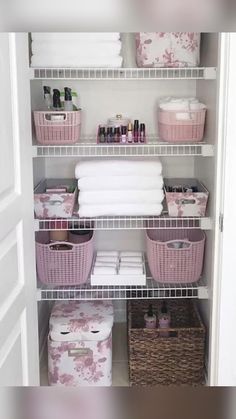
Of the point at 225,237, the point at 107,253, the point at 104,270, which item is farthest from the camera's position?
the point at 107,253

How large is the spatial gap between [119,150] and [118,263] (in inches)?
19.6

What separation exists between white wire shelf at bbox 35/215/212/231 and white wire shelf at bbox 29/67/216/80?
572 mm

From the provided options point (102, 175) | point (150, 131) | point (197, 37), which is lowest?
point (102, 175)

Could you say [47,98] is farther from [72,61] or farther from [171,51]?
[171,51]

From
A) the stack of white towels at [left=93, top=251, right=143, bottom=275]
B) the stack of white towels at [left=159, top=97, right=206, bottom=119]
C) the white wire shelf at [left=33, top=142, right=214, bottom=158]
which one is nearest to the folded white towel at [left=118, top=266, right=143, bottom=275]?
the stack of white towels at [left=93, top=251, right=143, bottom=275]

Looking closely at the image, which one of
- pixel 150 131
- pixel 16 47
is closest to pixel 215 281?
pixel 150 131

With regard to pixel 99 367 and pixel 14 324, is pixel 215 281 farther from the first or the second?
pixel 14 324

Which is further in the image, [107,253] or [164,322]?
[107,253]

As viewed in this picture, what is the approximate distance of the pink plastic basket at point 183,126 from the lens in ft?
6.66

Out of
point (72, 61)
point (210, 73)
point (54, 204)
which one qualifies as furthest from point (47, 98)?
point (210, 73)

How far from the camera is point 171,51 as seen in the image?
2.01 m

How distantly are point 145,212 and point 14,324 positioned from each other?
2.84ft

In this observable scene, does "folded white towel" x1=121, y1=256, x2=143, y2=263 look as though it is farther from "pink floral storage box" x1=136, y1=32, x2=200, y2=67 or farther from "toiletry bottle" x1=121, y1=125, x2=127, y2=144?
"pink floral storage box" x1=136, y1=32, x2=200, y2=67

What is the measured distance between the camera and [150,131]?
2.35 m
